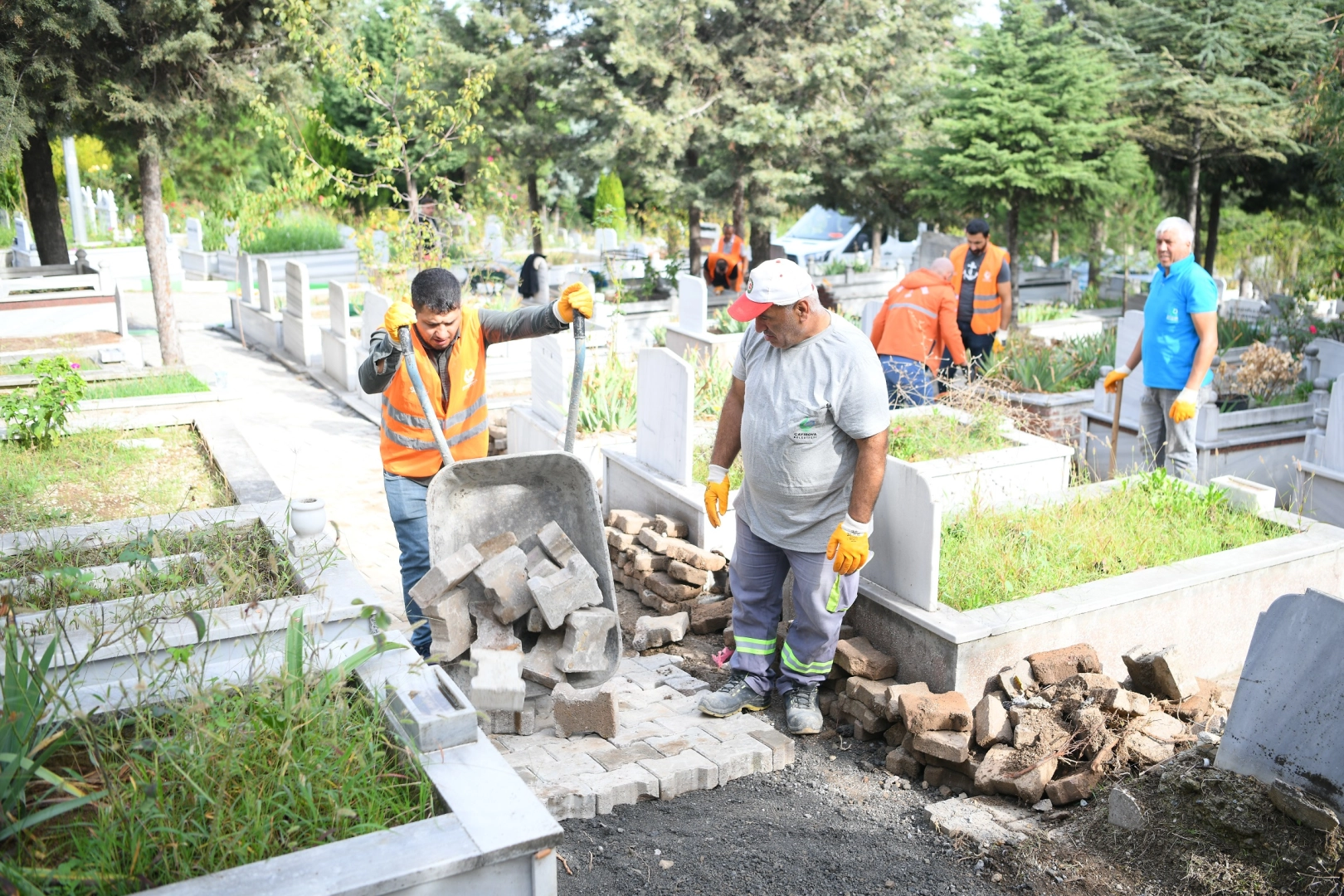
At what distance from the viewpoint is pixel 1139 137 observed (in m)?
14.5

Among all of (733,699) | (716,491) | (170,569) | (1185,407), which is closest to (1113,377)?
(1185,407)

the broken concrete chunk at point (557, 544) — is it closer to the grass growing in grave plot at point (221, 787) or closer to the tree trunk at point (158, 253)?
the grass growing in grave plot at point (221, 787)

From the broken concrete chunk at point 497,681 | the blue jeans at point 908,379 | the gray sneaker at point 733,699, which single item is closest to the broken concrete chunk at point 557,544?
the broken concrete chunk at point 497,681

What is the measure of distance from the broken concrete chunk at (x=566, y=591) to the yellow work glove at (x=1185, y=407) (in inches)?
150

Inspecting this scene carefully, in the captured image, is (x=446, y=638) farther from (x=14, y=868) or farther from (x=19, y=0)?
(x=19, y=0)

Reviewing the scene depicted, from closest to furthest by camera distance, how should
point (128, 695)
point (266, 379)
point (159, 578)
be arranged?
point (128, 695) → point (159, 578) → point (266, 379)

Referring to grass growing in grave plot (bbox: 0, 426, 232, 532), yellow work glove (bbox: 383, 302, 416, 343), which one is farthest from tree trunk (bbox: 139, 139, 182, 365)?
yellow work glove (bbox: 383, 302, 416, 343)

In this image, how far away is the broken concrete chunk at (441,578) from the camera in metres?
4.30

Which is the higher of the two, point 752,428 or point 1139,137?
point 1139,137

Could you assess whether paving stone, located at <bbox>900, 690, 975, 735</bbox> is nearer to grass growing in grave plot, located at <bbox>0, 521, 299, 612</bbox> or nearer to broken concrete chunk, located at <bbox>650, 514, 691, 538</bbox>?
broken concrete chunk, located at <bbox>650, 514, 691, 538</bbox>

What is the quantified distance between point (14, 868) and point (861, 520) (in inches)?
119

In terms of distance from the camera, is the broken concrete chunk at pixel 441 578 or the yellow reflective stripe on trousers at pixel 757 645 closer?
the broken concrete chunk at pixel 441 578

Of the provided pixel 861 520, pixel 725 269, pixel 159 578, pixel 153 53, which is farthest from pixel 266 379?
pixel 861 520

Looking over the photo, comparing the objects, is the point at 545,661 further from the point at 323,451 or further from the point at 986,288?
the point at 986,288
